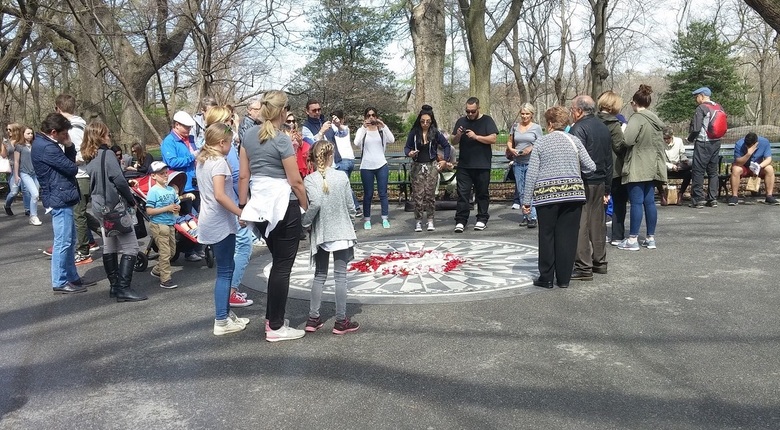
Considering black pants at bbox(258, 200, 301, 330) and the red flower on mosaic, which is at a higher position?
black pants at bbox(258, 200, 301, 330)

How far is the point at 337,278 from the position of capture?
5109 mm

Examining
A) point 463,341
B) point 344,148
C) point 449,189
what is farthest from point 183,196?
point 449,189

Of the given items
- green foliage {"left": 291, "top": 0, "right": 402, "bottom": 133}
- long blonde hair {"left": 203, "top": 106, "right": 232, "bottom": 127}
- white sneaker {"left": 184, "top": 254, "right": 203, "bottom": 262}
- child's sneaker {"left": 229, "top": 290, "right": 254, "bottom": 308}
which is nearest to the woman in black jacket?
child's sneaker {"left": 229, "top": 290, "right": 254, "bottom": 308}

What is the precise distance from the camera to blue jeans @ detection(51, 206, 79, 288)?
6.62 m

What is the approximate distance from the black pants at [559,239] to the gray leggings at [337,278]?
7.12ft

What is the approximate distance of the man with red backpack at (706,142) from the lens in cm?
1102

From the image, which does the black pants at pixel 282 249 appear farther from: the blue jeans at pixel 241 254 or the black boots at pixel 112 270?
the black boots at pixel 112 270

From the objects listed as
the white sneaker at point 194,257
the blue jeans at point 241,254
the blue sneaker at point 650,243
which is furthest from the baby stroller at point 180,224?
the blue sneaker at point 650,243

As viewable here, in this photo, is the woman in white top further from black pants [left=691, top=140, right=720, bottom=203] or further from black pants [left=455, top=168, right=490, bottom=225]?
black pants [left=691, top=140, right=720, bottom=203]

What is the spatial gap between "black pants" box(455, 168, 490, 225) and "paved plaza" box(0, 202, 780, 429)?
224 cm

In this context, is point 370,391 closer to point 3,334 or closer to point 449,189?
point 3,334

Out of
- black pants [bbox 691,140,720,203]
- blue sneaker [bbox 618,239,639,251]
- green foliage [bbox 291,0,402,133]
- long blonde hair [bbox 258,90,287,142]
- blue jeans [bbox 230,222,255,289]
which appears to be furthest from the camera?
green foliage [bbox 291,0,402,133]

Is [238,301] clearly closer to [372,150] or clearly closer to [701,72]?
[372,150]

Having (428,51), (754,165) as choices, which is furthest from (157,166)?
(754,165)
